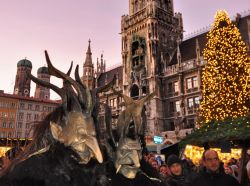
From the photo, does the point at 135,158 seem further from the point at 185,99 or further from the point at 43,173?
the point at 185,99

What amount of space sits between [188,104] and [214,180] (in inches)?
1003

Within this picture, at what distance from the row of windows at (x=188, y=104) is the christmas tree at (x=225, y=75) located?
30.6 ft

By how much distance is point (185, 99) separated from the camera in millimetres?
28188

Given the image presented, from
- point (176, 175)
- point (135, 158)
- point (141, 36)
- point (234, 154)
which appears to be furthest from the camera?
point (141, 36)

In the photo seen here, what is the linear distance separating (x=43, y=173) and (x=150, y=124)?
28.1 meters

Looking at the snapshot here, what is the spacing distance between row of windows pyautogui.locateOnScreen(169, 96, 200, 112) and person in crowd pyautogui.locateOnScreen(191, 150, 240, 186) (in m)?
24.4

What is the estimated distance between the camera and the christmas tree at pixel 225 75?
16750 mm

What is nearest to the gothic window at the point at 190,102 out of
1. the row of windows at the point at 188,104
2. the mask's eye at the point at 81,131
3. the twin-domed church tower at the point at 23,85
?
the row of windows at the point at 188,104

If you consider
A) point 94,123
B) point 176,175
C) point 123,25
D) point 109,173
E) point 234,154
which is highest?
point 123,25

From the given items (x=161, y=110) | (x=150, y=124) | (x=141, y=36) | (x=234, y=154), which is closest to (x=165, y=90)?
(x=161, y=110)

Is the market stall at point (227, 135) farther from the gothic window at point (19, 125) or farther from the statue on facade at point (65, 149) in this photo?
the gothic window at point (19, 125)

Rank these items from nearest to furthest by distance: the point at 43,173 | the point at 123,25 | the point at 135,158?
the point at 43,173 < the point at 135,158 < the point at 123,25

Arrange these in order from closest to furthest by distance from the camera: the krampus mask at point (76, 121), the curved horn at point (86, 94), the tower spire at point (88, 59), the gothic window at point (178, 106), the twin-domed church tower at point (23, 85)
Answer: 1. the krampus mask at point (76, 121)
2. the curved horn at point (86, 94)
3. the gothic window at point (178, 106)
4. the tower spire at point (88, 59)
5. the twin-domed church tower at point (23, 85)

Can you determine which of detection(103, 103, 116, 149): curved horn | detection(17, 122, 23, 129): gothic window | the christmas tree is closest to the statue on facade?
detection(103, 103, 116, 149): curved horn
